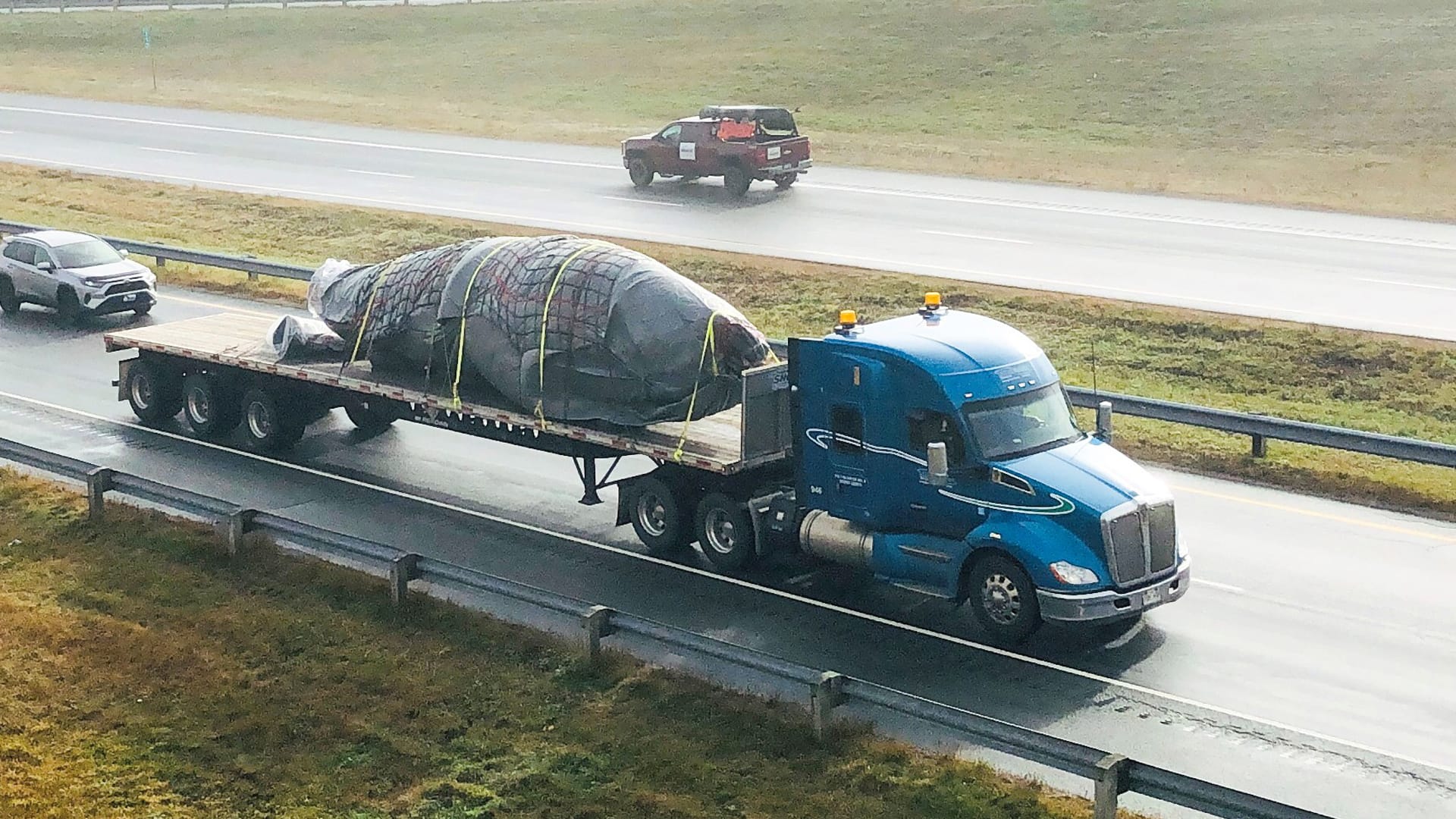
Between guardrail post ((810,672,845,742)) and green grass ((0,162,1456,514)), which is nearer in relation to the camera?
guardrail post ((810,672,845,742))

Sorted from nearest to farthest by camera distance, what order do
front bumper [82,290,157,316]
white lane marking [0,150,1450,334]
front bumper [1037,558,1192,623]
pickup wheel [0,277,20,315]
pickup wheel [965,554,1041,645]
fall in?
1. front bumper [1037,558,1192,623]
2. pickup wheel [965,554,1041,645]
3. white lane marking [0,150,1450,334]
4. front bumper [82,290,157,316]
5. pickup wheel [0,277,20,315]

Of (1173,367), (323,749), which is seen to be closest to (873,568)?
(323,749)

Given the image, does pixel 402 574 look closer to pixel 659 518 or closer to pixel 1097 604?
pixel 659 518

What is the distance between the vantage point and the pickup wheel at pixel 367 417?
20.6 meters

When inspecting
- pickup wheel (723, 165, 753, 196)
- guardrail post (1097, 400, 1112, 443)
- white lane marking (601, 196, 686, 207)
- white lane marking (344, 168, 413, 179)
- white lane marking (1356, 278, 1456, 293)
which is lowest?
white lane marking (1356, 278, 1456, 293)

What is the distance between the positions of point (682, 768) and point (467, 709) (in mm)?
2087

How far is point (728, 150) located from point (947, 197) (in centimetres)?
547

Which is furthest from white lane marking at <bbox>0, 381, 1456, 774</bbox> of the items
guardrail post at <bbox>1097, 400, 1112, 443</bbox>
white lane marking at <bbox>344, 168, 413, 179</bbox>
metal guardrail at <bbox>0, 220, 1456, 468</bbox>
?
white lane marking at <bbox>344, 168, 413, 179</bbox>

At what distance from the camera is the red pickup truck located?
130 feet

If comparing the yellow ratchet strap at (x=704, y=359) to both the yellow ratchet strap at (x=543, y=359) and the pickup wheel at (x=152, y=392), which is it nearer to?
the yellow ratchet strap at (x=543, y=359)

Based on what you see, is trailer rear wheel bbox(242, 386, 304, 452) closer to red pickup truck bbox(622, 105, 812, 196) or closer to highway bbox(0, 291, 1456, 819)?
highway bbox(0, 291, 1456, 819)

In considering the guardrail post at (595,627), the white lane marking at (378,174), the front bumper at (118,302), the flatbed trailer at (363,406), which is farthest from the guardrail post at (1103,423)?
the white lane marking at (378,174)

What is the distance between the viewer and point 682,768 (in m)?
12.2

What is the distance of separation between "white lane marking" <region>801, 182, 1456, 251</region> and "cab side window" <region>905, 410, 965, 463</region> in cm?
2189
